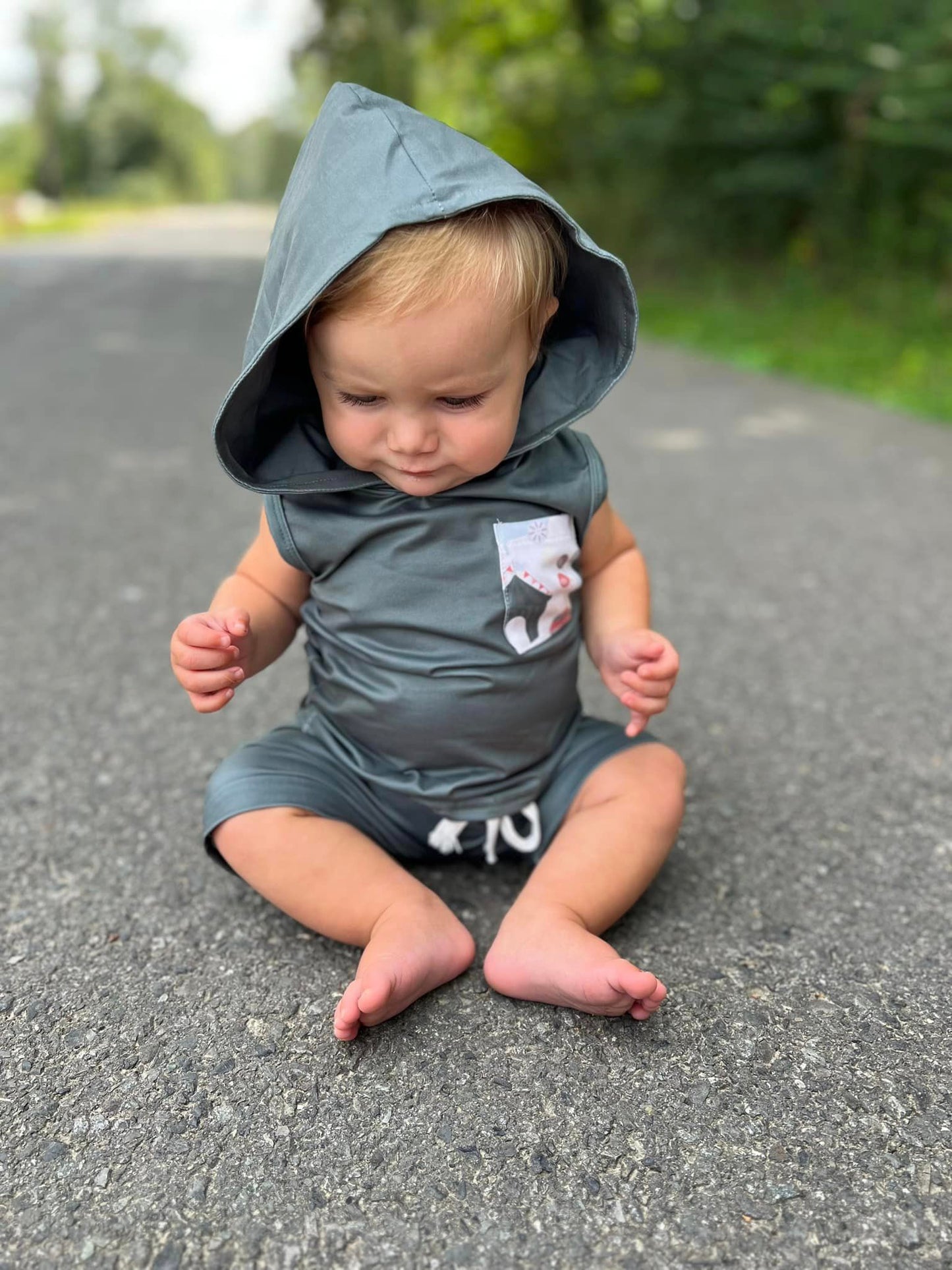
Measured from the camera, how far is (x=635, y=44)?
26.3 feet

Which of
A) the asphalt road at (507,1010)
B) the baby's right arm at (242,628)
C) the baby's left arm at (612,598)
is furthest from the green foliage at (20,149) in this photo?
the baby's left arm at (612,598)

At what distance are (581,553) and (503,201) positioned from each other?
1.64ft

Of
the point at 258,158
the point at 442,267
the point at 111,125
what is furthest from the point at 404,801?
the point at 258,158

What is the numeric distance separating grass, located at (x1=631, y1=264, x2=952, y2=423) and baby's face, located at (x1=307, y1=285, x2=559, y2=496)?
3.50 m

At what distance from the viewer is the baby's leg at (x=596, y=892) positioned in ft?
4.19

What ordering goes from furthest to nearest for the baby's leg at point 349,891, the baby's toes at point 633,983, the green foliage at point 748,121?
the green foliage at point 748,121 < the baby's leg at point 349,891 < the baby's toes at point 633,983

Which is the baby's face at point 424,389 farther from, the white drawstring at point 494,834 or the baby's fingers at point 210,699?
the white drawstring at point 494,834

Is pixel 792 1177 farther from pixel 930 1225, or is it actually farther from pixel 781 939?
pixel 781 939

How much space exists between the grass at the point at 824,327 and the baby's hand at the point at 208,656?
3.69 meters

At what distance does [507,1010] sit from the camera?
4.43ft

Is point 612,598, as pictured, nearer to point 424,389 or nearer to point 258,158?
point 424,389

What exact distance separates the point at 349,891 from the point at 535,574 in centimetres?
47

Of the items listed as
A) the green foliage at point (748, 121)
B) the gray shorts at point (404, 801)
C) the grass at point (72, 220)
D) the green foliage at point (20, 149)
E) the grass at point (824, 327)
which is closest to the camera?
the gray shorts at point (404, 801)

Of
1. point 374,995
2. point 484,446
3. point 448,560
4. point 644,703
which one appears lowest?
point 374,995
